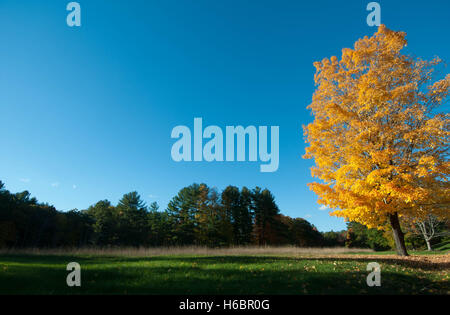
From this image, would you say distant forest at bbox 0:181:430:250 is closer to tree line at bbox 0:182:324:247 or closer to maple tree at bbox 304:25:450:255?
tree line at bbox 0:182:324:247

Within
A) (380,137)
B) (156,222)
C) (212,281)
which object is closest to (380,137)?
(380,137)

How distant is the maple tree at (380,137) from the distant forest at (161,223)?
30584mm

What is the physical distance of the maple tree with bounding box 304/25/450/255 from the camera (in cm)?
1010

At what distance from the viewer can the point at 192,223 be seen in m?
40.5

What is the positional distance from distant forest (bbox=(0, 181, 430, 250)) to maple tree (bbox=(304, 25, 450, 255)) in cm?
3058

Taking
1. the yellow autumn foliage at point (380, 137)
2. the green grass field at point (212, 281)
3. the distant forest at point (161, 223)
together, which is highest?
the yellow autumn foliage at point (380, 137)

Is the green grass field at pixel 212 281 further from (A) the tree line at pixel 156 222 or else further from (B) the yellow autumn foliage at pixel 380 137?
(A) the tree line at pixel 156 222

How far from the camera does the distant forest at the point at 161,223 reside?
35250 mm

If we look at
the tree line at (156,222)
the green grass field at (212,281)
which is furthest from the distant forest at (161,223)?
the green grass field at (212,281)

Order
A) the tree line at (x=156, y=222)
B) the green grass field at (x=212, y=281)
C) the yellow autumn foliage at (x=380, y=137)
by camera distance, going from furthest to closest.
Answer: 1. the tree line at (x=156, y=222)
2. the yellow autumn foliage at (x=380, y=137)
3. the green grass field at (x=212, y=281)

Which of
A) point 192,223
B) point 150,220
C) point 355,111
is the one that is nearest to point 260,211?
point 192,223

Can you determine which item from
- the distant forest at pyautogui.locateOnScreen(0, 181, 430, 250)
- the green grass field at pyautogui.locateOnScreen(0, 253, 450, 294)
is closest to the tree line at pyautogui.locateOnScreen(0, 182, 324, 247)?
the distant forest at pyautogui.locateOnScreen(0, 181, 430, 250)
